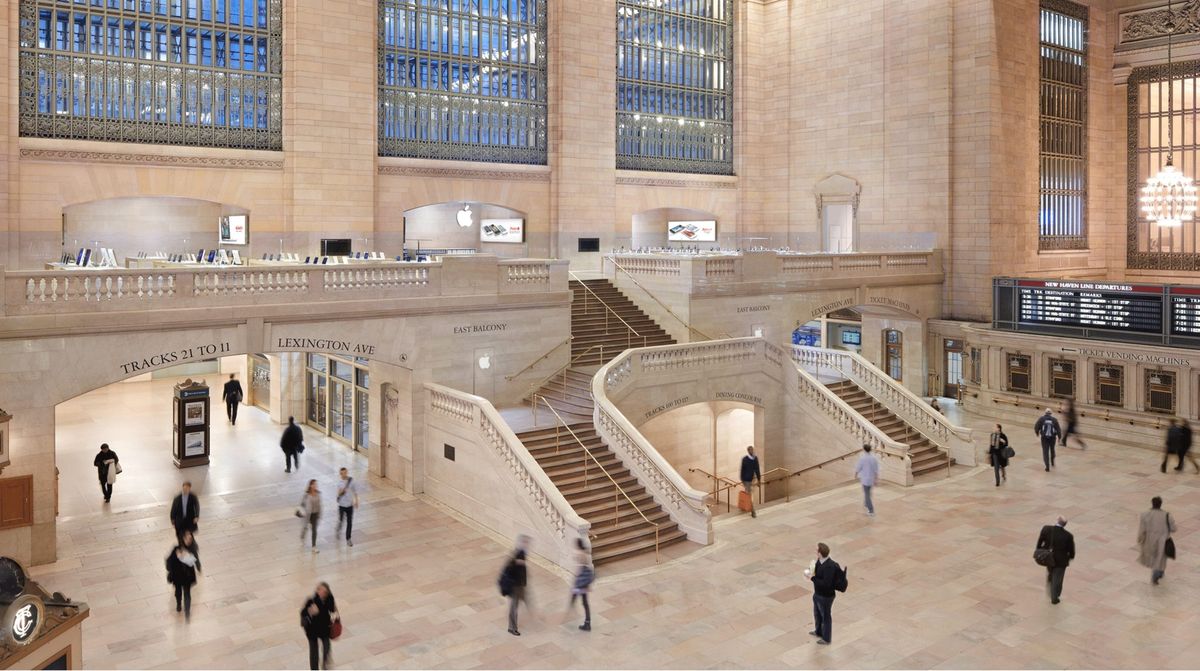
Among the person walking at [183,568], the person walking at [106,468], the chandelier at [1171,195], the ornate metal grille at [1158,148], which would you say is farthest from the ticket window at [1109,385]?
the person walking at [106,468]

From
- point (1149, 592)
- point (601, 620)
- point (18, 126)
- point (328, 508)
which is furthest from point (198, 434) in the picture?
point (1149, 592)

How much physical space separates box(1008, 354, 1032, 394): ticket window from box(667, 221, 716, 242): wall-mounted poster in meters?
11.0

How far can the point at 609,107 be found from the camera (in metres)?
28.8

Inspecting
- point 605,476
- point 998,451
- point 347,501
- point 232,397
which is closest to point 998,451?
point 998,451

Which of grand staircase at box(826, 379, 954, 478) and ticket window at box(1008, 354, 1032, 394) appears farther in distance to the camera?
ticket window at box(1008, 354, 1032, 394)

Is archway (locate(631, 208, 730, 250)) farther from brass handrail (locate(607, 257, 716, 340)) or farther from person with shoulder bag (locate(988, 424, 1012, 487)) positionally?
person with shoulder bag (locate(988, 424, 1012, 487))

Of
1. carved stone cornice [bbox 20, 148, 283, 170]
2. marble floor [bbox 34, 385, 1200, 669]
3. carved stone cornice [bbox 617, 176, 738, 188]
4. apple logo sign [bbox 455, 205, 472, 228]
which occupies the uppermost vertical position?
carved stone cornice [bbox 617, 176, 738, 188]

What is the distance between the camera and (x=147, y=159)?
21.5m

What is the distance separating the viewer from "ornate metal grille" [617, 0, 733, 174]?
98.3ft

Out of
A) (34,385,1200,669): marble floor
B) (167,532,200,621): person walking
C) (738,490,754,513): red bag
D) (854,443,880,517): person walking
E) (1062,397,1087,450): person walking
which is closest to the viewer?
(34,385,1200,669): marble floor

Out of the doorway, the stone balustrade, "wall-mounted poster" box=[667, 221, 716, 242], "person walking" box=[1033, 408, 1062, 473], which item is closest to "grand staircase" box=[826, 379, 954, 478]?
"person walking" box=[1033, 408, 1062, 473]

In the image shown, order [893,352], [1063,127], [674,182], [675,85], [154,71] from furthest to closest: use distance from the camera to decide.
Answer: [675,85] → [674,182] → [893,352] → [1063,127] → [154,71]

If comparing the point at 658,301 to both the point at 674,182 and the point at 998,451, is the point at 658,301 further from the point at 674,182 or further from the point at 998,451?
the point at 674,182

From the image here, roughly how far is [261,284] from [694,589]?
9158mm
